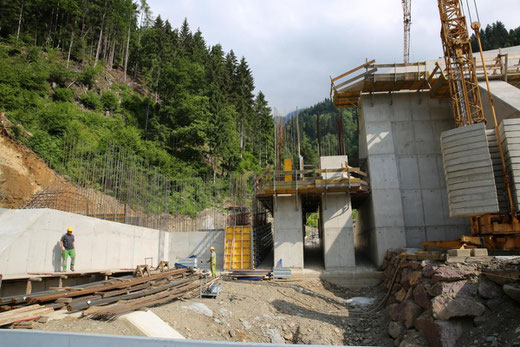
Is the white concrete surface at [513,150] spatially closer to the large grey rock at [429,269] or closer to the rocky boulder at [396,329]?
the large grey rock at [429,269]

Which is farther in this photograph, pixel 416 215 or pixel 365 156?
pixel 365 156

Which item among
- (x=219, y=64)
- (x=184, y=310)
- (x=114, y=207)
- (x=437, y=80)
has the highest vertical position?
(x=219, y=64)

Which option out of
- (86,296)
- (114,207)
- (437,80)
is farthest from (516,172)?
(114,207)

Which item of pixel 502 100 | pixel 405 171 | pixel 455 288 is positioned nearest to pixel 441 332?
pixel 455 288

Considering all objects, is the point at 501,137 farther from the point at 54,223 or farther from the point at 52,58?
the point at 52,58

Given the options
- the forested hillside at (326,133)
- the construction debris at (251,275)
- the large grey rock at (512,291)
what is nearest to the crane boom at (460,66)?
the large grey rock at (512,291)

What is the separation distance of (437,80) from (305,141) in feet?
117

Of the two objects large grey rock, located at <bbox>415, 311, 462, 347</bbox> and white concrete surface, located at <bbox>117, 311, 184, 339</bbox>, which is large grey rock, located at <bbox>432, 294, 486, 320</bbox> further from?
white concrete surface, located at <bbox>117, 311, 184, 339</bbox>

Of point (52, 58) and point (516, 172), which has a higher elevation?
point (52, 58)

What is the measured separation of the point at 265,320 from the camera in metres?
9.10

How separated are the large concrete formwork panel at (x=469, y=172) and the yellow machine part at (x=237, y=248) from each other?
10.1m

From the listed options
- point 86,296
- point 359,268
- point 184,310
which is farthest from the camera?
point 359,268

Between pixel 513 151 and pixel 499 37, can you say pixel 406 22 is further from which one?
pixel 513 151

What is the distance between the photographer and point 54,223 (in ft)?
33.3
